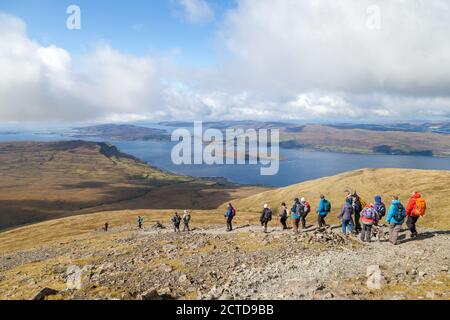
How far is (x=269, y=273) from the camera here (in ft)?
60.6

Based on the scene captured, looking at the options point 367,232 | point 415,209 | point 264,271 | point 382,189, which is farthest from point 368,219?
point 382,189

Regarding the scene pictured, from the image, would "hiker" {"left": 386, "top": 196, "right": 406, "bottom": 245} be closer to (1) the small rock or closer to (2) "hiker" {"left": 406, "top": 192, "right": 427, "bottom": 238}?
(2) "hiker" {"left": 406, "top": 192, "right": 427, "bottom": 238}

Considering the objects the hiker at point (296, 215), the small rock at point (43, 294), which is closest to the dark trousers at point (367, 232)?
the hiker at point (296, 215)

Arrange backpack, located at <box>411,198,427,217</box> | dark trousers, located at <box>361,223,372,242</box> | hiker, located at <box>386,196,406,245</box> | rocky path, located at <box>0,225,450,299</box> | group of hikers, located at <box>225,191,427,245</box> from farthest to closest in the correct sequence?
dark trousers, located at <box>361,223,372,242</box> < backpack, located at <box>411,198,427,217</box> < group of hikers, located at <box>225,191,427,245</box> < hiker, located at <box>386,196,406,245</box> < rocky path, located at <box>0,225,450,299</box>

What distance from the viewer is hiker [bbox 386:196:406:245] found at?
22.7 m

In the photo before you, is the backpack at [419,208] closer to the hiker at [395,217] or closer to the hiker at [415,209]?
the hiker at [415,209]

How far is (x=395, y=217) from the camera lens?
23.0 m

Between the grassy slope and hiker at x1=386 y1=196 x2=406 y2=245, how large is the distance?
2220cm

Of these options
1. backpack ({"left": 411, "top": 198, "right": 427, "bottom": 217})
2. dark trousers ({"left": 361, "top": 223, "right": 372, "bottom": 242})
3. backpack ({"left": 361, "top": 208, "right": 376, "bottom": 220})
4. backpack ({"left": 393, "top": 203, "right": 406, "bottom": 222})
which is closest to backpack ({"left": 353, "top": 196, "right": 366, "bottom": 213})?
dark trousers ({"left": 361, "top": 223, "right": 372, "bottom": 242})

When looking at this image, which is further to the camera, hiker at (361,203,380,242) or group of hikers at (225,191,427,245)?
hiker at (361,203,380,242)
